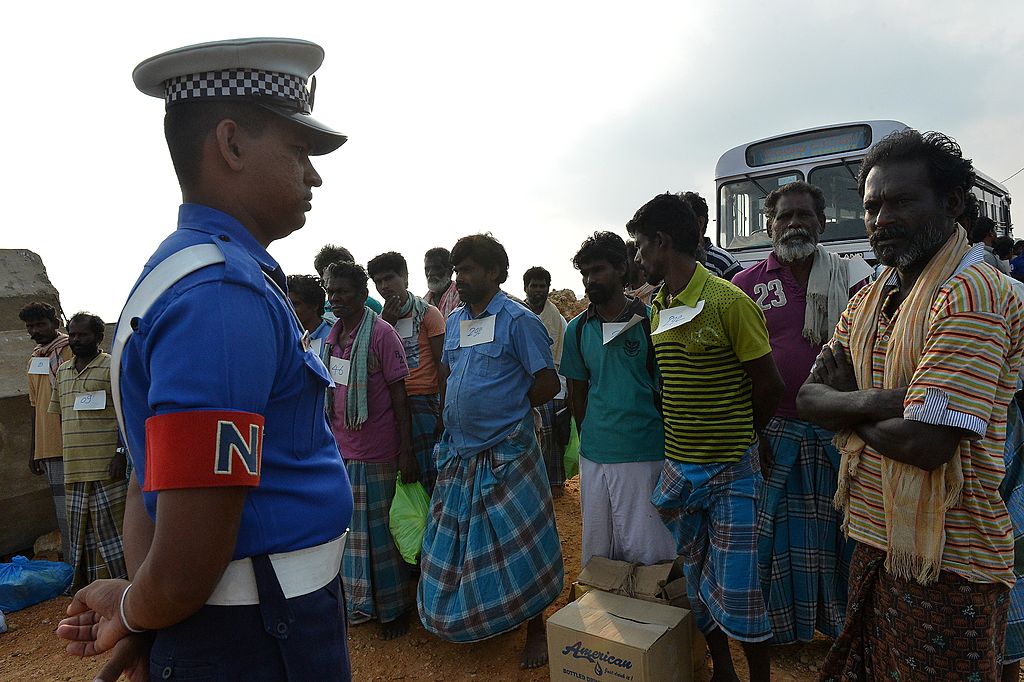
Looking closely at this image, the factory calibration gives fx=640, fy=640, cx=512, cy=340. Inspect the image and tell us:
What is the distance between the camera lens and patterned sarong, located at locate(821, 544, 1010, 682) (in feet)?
5.18

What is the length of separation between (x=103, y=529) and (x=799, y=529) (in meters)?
4.77

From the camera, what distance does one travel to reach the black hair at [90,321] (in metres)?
4.68

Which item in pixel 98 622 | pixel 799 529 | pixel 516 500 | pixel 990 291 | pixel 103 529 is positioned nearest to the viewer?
pixel 98 622

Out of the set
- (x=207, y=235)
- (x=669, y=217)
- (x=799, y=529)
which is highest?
(x=669, y=217)

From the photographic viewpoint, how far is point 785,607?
2982 mm

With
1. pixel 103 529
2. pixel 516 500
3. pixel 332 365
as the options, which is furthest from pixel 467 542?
pixel 103 529

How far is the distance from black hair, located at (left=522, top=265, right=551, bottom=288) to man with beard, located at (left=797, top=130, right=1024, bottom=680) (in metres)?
4.64

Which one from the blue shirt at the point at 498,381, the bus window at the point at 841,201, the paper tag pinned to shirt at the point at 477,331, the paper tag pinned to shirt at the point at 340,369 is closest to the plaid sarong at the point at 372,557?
the paper tag pinned to shirt at the point at 340,369

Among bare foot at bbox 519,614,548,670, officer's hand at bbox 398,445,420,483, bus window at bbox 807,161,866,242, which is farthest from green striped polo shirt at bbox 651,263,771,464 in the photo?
bus window at bbox 807,161,866,242

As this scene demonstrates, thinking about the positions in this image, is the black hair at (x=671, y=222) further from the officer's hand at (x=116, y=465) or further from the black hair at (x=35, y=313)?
the black hair at (x=35, y=313)

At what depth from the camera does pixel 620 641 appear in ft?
8.26

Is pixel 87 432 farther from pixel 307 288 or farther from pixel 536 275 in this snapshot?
pixel 536 275

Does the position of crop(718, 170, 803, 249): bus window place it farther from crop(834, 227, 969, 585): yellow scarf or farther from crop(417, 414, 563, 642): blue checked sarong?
crop(834, 227, 969, 585): yellow scarf

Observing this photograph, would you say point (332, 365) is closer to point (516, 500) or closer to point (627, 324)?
point (516, 500)
